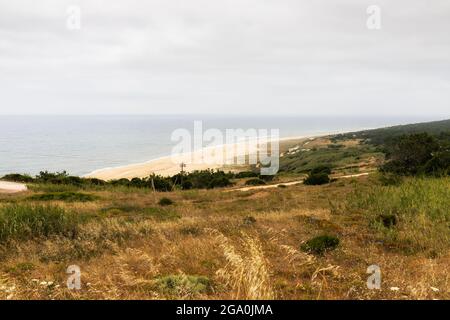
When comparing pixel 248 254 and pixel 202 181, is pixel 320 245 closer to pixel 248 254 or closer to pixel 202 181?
pixel 248 254

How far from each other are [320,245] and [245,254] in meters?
1.77

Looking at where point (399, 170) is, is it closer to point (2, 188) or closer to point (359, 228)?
point (359, 228)

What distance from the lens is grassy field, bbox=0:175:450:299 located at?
5551 mm

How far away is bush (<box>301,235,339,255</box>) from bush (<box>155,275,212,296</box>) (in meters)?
3.11

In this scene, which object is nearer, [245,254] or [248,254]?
[248,254]

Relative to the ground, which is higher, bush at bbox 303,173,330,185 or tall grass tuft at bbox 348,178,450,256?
tall grass tuft at bbox 348,178,450,256

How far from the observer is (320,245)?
849 cm

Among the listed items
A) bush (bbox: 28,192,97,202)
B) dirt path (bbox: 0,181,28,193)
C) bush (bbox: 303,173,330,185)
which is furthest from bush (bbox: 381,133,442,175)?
dirt path (bbox: 0,181,28,193)

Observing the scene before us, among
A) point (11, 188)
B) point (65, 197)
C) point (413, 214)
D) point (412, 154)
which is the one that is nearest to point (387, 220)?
point (413, 214)

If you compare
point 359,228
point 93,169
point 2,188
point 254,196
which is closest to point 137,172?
point 93,169

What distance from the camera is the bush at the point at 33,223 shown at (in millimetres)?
10734

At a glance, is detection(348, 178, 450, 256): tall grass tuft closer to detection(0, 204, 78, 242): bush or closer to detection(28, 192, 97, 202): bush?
detection(0, 204, 78, 242): bush

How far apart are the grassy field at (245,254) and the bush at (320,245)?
4cm

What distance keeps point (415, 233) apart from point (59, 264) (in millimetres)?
8263
